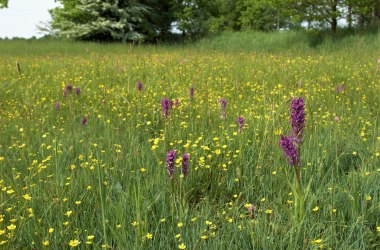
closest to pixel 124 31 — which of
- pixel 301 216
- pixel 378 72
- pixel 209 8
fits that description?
pixel 209 8

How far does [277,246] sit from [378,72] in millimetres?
6240

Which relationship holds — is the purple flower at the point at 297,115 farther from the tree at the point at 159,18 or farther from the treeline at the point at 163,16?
the tree at the point at 159,18

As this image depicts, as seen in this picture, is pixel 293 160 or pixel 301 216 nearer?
pixel 293 160

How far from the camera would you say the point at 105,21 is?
23484 mm

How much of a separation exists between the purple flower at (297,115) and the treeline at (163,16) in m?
15.8

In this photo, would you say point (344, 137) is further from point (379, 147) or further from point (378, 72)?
point (378, 72)

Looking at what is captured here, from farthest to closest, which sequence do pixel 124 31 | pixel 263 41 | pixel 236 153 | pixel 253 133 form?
1. pixel 124 31
2. pixel 263 41
3. pixel 253 133
4. pixel 236 153

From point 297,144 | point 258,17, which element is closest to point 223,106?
point 297,144

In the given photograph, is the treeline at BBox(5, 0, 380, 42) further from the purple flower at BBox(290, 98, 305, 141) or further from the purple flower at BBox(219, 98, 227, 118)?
the purple flower at BBox(290, 98, 305, 141)

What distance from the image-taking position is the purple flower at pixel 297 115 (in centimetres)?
197

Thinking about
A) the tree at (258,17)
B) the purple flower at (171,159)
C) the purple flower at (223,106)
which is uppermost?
the tree at (258,17)

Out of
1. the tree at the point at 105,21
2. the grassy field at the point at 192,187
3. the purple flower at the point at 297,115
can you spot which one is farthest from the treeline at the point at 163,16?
the purple flower at the point at 297,115

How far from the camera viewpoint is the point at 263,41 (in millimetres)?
20562

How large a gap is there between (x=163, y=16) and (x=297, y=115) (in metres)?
28.1
